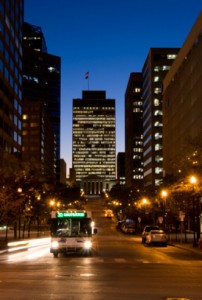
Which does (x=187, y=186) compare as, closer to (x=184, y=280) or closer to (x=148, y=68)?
(x=184, y=280)

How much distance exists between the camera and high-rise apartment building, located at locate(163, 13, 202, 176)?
89.8 metres

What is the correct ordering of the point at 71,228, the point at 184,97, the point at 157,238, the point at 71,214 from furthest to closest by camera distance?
the point at 184,97, the point at 157,238, the point at 71,214, the point at 71,228

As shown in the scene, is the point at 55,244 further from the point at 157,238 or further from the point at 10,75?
the point at 10,75

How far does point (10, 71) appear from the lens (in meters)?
117

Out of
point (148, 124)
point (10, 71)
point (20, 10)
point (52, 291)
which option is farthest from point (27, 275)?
point (148, 124)

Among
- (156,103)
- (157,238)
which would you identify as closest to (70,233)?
(157,238)

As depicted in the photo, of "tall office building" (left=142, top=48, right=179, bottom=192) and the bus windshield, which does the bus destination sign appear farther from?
"tall office building" (left=142, top=48, right=179, bottom=192)

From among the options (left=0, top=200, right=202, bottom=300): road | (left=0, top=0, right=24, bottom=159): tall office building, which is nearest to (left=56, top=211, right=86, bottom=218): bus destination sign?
(left=0, top=200, right=202, bottom=300): road

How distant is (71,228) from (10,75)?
86.7 metres

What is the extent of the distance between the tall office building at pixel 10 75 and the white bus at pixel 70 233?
68.4 metres

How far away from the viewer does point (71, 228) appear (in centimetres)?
3494

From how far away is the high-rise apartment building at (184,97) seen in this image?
89812mm

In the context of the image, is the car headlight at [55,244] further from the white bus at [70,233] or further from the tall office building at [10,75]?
the tall office building at [10,75]

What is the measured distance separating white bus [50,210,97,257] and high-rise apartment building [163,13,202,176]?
127ft
